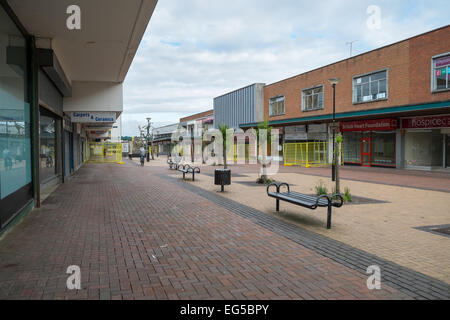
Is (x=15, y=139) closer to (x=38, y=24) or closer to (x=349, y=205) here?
(x=38, y=24)

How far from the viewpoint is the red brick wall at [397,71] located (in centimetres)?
1894

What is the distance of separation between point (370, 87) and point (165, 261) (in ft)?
72.9

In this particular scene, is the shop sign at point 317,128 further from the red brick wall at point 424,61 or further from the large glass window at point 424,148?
the red brick wall at point 424,61

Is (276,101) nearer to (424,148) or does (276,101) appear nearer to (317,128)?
(317,128)

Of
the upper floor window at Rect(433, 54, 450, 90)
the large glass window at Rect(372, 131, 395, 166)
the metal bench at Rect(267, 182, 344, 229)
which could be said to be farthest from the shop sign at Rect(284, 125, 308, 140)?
the metal bench at Rect(267, 182, 344, 229)

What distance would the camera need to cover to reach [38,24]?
297 inches

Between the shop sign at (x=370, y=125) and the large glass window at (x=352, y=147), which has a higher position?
the shop sign at (x=370, y=125)

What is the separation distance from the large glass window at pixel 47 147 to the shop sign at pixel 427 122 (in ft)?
61.9

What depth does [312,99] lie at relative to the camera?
29.3 meters

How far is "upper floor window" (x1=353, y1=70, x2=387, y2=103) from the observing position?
22.2m

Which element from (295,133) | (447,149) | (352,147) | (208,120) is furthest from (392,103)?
(208,120)

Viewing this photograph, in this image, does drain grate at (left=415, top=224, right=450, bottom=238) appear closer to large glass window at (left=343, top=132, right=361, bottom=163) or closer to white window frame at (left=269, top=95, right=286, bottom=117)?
large glass window at (left=343, top=132, right=361, bottom=163)

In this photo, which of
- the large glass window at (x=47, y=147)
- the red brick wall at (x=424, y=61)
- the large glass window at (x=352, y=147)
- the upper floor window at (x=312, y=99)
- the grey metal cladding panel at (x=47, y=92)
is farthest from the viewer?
the upper floor window at (x=312, y=99)

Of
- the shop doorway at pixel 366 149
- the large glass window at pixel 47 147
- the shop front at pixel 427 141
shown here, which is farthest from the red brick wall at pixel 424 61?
the large glass window at pixel 47 147
